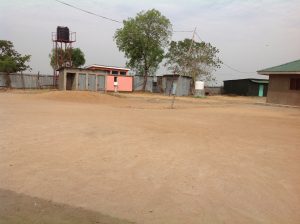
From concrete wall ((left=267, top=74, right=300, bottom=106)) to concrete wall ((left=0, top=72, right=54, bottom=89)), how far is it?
25040 mm

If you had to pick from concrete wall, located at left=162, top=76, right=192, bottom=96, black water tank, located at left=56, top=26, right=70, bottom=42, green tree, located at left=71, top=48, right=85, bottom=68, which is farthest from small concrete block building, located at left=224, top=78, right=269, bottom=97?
black water tank, located at left=56, top=26, right=70, bottom=42

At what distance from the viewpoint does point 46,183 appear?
604 cm

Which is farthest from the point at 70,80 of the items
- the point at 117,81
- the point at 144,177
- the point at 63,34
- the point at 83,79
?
the point at 144,177

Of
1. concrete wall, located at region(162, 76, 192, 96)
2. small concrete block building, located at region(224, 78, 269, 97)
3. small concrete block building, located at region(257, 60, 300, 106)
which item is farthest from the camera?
small concrete block building, located at region(224, 78, 269, 97)

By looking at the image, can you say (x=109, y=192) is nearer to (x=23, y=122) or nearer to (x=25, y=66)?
(x=23, y=122)

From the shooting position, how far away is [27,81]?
43812 millimetres

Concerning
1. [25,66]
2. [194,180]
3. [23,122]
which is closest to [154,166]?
[194,180]

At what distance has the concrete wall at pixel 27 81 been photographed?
4234 centimetres

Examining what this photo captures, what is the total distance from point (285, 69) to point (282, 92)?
68.7 inches

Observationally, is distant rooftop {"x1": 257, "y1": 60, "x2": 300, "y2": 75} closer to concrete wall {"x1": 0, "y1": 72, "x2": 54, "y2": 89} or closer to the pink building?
the pink building

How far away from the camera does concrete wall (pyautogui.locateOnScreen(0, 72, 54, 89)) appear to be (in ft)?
139

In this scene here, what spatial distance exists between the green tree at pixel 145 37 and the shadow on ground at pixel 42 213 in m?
45.5

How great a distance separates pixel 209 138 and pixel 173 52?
44423 millimetres

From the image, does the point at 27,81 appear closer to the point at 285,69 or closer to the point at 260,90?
the point at 285,69
